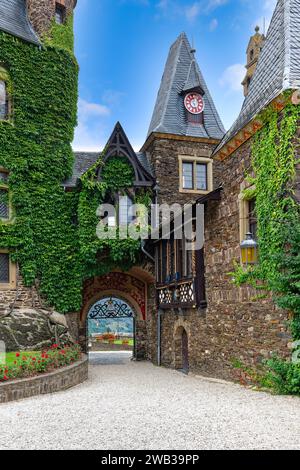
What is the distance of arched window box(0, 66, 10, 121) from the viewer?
1616 centimetres

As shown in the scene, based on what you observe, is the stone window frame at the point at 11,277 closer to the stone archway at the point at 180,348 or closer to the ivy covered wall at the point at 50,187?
the ivy covered wall at the point at 50,187

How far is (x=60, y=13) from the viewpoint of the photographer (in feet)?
61.2

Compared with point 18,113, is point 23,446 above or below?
below

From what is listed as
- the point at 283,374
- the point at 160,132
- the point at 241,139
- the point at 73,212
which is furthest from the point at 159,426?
the point at 160,132

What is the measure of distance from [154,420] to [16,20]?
50.5 feet

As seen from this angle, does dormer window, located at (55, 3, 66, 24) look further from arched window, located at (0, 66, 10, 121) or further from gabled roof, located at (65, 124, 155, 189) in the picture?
gabled roof, located at (65, 124, 155, 189)

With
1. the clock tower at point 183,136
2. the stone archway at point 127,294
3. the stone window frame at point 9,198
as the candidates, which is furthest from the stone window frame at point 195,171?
the stone window frame at point 9,198

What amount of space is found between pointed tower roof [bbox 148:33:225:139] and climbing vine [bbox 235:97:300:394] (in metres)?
9.55

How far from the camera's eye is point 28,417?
23.5ft

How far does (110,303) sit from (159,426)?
14.7m

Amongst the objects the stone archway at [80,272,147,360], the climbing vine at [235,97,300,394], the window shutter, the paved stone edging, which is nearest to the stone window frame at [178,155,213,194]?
the stone archway at [80,272,147,360]

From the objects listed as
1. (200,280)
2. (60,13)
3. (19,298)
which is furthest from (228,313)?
(60,13)

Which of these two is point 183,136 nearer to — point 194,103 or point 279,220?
point 194,103
